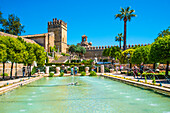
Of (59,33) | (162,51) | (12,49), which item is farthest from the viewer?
(59,33)

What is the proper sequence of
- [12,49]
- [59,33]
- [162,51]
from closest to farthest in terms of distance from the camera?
[162,51] < [12,49] < [59,33]

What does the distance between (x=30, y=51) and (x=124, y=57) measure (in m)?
15.0

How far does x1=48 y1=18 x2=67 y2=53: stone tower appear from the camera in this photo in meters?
71.0

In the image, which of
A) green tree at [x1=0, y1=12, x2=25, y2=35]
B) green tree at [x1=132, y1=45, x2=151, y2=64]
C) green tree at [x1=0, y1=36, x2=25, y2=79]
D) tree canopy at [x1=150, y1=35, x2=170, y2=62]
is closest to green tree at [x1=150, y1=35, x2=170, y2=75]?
tree canopy at [x1=150, y1=35, x2=170, y2=62]

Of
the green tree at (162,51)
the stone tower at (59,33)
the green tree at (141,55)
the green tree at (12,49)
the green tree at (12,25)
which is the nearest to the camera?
the green tree at (162,51)

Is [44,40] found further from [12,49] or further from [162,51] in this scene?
[162,51]

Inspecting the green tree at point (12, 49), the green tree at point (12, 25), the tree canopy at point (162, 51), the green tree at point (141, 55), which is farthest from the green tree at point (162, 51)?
the green tree at point (12, 25)

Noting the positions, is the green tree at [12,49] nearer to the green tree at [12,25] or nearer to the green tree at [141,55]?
the green tree at [141,55]

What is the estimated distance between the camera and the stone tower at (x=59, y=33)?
233 ft

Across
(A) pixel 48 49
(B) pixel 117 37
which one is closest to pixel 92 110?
(B) pixel 117 37

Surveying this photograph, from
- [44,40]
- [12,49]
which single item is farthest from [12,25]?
[12,49]

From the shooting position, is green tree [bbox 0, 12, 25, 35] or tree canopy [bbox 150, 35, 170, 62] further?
green tree [bbox 0, 12, 25, 35]

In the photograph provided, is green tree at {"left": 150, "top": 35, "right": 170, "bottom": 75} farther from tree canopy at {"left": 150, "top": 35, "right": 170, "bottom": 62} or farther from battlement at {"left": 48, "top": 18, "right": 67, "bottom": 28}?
battlement at {"left": 48, "top": 18, "right": 67, "bottom": 28}

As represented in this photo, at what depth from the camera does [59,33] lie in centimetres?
7256
